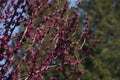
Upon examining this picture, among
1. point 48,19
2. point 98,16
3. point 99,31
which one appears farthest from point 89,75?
point 48,19

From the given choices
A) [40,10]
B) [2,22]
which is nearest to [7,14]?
[2,22]

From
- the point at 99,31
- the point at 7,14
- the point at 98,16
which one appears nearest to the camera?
the point at 7,14

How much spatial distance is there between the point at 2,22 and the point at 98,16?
26.9 metres

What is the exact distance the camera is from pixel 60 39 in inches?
201

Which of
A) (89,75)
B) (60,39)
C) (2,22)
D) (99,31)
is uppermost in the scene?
(2,22)

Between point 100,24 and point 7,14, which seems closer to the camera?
point 7,14

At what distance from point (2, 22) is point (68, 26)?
0.81 m

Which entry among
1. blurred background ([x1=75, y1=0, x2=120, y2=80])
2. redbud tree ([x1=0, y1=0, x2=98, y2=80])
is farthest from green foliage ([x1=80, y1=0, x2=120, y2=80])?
redbud tree ([x1=0, y1=0, x2=98, y2=80])

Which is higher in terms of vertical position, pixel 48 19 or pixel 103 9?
pixel 48 19

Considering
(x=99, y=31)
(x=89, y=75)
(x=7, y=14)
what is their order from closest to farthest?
(x=7, y=14)
(x=89, y=75)
(x=99, y=31)

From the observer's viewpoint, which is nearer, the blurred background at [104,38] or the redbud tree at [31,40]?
the redbud tree at [31,40]

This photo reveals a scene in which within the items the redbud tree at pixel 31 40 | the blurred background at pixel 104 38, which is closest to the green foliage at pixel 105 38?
the blurred background at pixel 104 38

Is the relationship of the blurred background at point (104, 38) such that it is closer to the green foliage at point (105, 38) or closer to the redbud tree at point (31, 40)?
the green foliage at point (105, 38)

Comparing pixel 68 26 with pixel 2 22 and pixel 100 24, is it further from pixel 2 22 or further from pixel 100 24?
pixel 100 24
